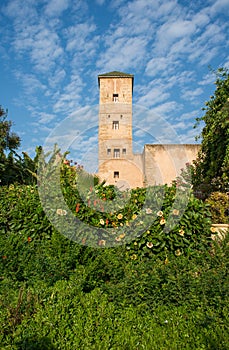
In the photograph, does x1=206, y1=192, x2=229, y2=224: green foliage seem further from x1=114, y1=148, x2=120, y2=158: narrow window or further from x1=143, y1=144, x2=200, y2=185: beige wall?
x1=114, y1=148, x2=120, y2=158: narrow window

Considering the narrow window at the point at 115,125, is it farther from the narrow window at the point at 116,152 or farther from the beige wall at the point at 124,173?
the beige wall at the point at 124,173

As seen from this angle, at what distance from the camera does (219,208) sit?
619 cm

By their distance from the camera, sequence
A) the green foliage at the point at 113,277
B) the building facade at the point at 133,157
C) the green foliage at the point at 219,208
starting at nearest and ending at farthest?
the green foliage at the point at 113,277 < the green foliage at the point at 219,208 < the building facade at the point at 133,157

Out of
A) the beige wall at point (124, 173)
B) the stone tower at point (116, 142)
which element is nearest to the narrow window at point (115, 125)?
the stone tower at point (116, 142)

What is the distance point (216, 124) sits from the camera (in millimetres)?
8039

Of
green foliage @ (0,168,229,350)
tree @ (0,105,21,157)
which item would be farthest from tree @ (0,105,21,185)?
green foliage @ (0,168,229,350)

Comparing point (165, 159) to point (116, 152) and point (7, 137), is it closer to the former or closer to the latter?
point (116, 152)

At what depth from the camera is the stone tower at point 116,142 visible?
41.4 feet

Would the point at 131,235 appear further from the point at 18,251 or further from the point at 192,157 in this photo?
the point at 192,157

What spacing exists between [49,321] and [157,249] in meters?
1.98

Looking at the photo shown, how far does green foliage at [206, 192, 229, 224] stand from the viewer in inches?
231

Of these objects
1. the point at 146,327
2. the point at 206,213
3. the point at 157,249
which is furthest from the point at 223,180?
the point at 146,327

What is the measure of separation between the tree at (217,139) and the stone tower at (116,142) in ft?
8.09

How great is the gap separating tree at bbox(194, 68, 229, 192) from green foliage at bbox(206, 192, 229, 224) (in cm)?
111
